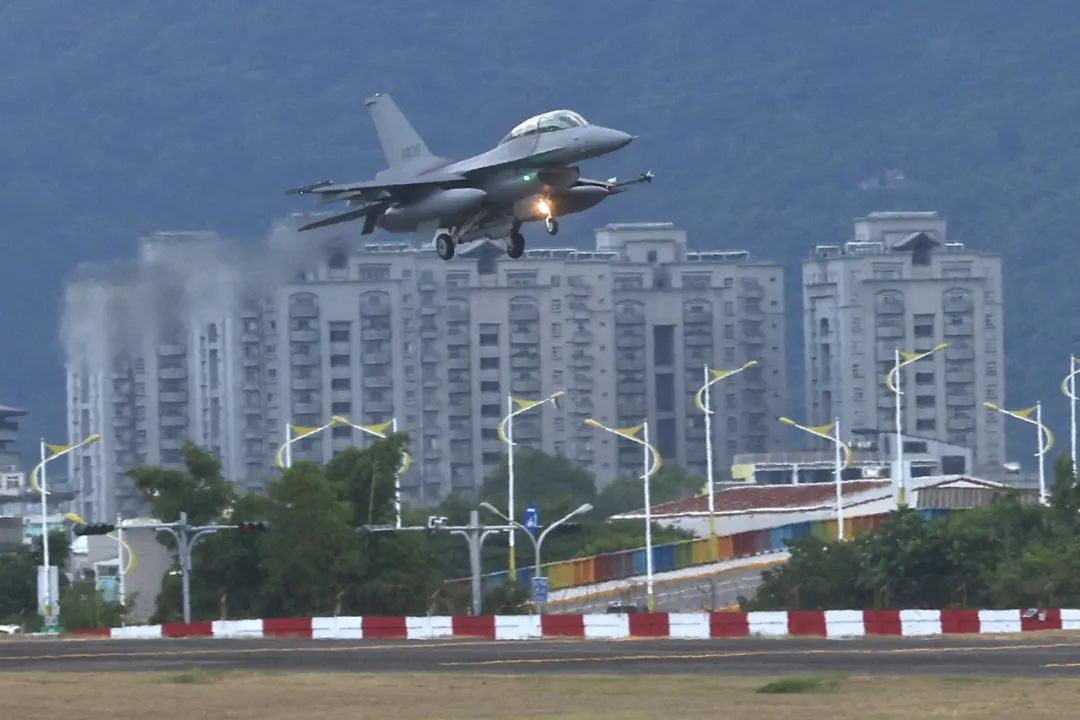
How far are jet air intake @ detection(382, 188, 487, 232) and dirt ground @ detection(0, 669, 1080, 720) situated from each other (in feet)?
63.5

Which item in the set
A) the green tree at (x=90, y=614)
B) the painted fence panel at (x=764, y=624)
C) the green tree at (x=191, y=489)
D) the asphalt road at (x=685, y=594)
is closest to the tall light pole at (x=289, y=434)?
the green tree at (x=191, y=489)

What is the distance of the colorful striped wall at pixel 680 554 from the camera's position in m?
111

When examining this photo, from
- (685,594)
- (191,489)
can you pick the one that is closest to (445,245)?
(191,489)

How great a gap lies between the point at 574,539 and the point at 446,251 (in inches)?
2541

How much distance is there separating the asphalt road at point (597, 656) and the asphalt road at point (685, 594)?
4388 centimetres

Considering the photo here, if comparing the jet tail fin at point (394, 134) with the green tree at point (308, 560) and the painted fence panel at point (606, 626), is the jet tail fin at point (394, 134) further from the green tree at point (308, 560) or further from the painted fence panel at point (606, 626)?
the painted fence panel at point (606, 626)

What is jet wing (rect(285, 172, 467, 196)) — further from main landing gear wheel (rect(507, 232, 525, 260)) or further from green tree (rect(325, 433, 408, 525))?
green tree (rect(325, 433, 408, 525))

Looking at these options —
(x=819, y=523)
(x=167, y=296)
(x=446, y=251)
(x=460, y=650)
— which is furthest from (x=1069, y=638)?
(x=819, y=523)

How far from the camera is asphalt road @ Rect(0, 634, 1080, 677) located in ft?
159

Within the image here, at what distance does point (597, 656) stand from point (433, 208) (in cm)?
1678

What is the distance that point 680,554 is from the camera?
4579 inches

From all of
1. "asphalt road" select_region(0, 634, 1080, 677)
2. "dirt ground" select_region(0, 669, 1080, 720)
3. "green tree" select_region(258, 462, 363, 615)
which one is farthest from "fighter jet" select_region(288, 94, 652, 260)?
"green tree" select_region(258, 462, 363, 615)

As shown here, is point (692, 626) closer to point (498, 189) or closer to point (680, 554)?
point (498, 189)

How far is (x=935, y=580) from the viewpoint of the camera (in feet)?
291
